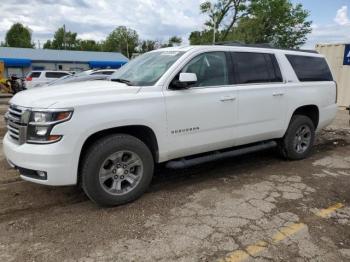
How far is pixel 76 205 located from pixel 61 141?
102cm

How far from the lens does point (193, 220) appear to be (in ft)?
12.9

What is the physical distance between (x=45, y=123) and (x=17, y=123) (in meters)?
0.51

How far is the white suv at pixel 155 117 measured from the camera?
12.3 ft

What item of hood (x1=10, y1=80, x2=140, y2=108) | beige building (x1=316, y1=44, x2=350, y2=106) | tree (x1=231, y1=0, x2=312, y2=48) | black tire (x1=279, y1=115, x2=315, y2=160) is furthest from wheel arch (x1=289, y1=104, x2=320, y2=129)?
tree (x1=231, y1=0, x2=312, y2=48)

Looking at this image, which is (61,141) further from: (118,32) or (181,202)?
(118,32)

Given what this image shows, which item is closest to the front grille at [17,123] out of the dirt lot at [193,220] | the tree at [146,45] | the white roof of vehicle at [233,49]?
the dirt lot at [193,220]

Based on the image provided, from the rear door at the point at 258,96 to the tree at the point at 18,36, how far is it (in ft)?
280

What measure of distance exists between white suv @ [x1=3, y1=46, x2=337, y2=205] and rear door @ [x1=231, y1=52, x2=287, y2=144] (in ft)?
0.05

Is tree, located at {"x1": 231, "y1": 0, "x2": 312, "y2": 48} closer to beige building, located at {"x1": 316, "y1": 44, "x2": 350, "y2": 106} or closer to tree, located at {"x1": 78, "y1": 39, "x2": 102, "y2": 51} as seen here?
beige building, located at {"x1": 316, "y1": 44, "x2": 350, "y2": 106}

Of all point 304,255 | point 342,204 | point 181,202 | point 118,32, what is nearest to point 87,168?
point 181,202

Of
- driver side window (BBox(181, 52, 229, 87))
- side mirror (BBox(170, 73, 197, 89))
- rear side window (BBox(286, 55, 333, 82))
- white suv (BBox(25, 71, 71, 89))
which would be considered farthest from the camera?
white suv (BBox(25, 71, 71, 89))

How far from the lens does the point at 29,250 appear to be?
3.32 meters

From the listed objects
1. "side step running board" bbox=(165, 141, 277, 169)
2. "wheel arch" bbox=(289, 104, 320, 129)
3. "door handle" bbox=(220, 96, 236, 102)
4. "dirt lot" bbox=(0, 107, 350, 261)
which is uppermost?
"door handle" bbox=(220, 96, 236, 102)

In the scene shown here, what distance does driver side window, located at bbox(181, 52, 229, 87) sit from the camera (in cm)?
476
